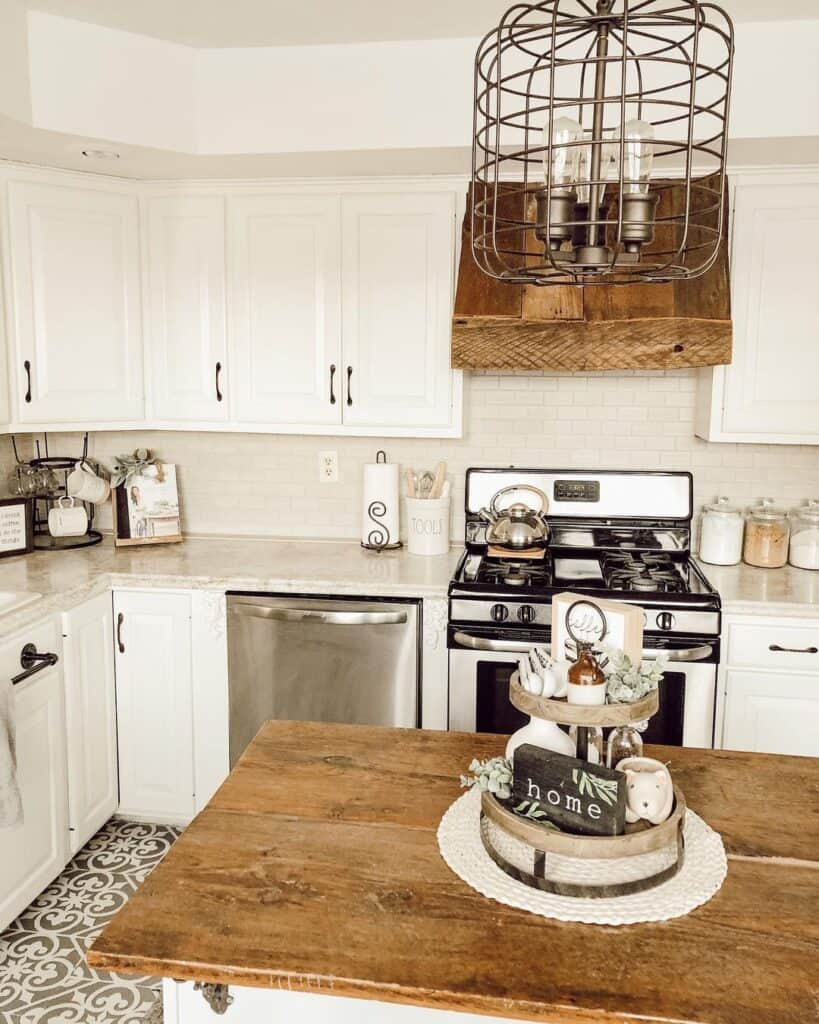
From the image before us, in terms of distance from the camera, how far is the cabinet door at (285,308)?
3.36 metres

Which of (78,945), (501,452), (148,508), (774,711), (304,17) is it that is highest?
(304,17)

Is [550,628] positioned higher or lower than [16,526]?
lower

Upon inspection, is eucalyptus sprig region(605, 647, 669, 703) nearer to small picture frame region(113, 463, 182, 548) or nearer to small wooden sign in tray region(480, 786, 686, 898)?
small wooden sign in tray region(480, 786, 686, 898)

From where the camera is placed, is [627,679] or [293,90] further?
[293,90]

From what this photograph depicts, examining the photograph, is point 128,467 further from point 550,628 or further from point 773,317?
point 773,317

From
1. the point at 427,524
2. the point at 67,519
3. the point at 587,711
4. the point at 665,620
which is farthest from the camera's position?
the point at 67,519

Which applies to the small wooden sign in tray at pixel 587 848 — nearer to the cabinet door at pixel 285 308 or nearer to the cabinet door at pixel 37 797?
the cabinet door at pixel 37 797

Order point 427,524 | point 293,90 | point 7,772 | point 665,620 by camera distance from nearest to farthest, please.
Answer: point 7,772
point 665,620
point 293,90
point 427,524

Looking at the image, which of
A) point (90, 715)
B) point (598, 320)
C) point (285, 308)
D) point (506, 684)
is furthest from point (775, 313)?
point (90, 715)

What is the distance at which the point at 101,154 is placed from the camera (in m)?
3.08

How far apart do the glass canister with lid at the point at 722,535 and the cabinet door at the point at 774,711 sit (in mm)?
564

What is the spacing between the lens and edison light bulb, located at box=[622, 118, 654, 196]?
3.68ft

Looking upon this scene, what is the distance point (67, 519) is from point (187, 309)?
3.07ft

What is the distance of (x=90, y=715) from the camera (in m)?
3.07
